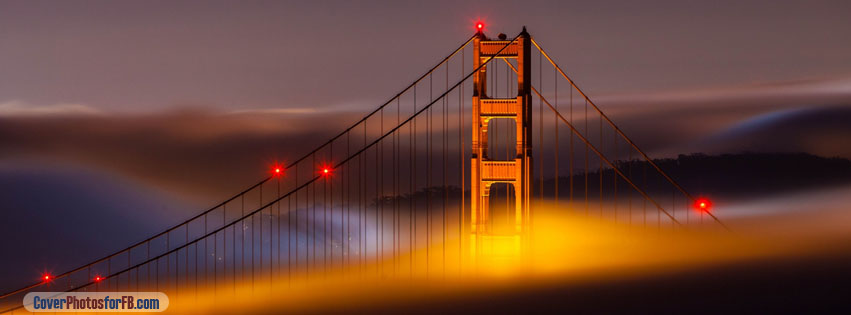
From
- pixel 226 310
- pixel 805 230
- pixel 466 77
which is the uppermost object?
pixel 466 77

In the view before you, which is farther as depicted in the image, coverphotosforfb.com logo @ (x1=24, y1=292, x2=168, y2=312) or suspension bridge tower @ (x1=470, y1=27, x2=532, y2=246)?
coverphotosforfb.com logo @ (x1=24, y1=292, x2=168, y2=312)

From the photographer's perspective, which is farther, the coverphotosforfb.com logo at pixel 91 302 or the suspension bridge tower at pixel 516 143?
the coverphotosforfb.com logo at pixel 91 302

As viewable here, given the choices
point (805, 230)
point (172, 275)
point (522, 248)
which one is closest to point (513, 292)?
point (522, 248)

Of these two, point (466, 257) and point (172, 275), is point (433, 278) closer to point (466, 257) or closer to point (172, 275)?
point (466, 257)

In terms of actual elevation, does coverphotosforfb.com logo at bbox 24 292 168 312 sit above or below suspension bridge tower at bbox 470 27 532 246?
below

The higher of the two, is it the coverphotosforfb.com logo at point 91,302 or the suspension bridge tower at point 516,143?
the suspension bridge tower at point 516,143
